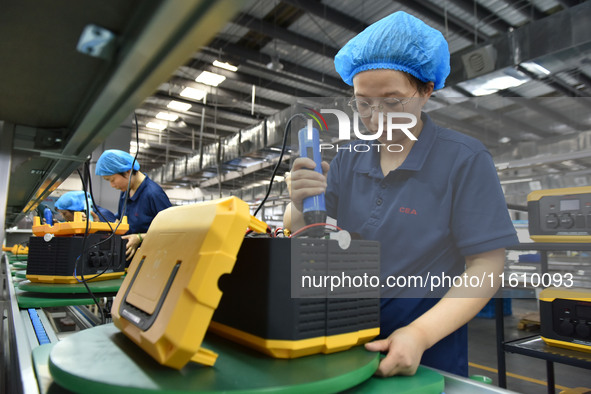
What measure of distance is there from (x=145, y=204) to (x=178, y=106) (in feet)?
14.0

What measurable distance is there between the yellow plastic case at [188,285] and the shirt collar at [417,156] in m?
0.39

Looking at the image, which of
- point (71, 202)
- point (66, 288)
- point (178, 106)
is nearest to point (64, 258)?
point (66, 288)

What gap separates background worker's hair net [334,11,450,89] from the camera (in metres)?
0.79

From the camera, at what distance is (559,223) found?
178 centimetres

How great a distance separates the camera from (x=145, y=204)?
207 centimetres

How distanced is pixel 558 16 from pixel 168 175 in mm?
6417

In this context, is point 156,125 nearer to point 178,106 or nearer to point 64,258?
point 178,106

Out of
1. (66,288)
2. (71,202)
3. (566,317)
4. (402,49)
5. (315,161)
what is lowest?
(566,317)

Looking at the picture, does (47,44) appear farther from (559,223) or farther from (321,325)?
(559,223)

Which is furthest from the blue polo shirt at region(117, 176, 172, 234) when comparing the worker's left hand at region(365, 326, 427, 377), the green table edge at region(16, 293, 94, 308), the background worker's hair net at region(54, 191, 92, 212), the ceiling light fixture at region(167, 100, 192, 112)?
the ceiling light fixture at region(167, 100, 192, 112)

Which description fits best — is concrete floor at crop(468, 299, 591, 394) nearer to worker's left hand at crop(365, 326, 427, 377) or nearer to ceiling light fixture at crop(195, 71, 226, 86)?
worker's left hand at crop(365, 326, 427, 377)

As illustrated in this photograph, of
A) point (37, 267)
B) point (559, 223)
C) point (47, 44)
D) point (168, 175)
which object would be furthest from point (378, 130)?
point (168, 175)

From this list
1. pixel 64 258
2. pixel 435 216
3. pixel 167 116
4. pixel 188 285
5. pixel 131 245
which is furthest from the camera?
pixel 167 116

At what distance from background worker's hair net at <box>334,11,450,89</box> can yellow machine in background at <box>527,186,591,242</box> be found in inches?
51.3
